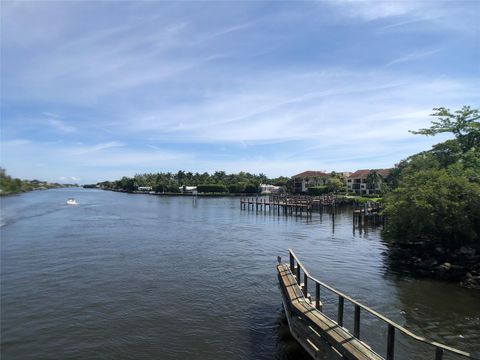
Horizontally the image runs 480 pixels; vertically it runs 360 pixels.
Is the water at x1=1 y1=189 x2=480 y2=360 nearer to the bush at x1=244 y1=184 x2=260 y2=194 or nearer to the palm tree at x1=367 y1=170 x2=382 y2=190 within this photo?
the palm tree at x1=367 y1=170 x2=382 y2=190

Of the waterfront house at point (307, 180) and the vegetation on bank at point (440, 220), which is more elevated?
the waterfront house at point (307, 180)

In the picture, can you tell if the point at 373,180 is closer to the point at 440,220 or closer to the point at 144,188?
the point at 440,220

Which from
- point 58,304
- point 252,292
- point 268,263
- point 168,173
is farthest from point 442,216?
point 168,173

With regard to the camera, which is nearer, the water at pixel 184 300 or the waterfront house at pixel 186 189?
the water at pixel 184 300

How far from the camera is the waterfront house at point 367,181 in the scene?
349ft

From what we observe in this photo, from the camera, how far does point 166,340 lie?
41.3ft

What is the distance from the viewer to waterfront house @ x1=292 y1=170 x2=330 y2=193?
127 meters

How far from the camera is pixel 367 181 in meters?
108

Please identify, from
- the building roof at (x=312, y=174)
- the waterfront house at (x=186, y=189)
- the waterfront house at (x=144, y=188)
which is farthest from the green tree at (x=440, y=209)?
the waterfront house at (x=144, y=188)

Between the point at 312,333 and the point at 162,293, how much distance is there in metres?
9.53

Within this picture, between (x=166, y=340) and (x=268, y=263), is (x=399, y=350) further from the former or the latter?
(x=268, y=263)

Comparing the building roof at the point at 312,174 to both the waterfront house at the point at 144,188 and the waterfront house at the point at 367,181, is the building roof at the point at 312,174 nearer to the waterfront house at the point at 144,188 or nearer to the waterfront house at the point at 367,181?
the waterfront house at the point at 367,181

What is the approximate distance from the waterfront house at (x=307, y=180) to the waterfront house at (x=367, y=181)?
9368 mm

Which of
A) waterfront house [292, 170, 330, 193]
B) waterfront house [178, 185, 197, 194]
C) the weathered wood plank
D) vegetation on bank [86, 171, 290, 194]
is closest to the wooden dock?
the weathered wood plank
